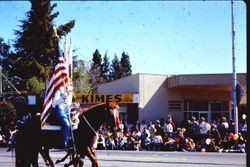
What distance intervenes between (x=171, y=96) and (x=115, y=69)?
288 feet

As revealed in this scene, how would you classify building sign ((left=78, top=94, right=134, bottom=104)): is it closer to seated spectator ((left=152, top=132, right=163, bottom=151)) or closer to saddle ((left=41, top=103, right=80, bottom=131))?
seated spectator ((left=152, top=132, right=163, bottom=151))

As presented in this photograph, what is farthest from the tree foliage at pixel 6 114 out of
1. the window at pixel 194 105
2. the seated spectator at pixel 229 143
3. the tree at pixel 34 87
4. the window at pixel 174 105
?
the seated spectator at pixel 229 143

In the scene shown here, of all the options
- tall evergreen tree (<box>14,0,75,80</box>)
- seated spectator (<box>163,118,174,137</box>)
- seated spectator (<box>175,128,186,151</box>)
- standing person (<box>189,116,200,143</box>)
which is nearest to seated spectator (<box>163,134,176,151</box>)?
seated spectator (<box>175,128,186,151</box>)

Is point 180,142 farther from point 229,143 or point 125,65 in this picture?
point 125,65

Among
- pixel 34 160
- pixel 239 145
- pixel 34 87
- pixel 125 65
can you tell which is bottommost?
pixel 239 145

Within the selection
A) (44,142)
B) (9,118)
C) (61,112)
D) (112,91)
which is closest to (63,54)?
(61,112)

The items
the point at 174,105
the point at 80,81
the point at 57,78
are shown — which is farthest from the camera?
the point at 80,81

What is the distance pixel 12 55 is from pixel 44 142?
50.1 m

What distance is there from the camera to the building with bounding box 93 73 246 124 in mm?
36281

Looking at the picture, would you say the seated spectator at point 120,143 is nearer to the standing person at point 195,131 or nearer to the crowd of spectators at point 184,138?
the crowd of spectators at point 184,138

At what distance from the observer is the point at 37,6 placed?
192 ft

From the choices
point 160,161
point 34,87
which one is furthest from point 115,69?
point 160,161

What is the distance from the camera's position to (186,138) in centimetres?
2778

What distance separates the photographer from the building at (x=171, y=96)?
36281mm
